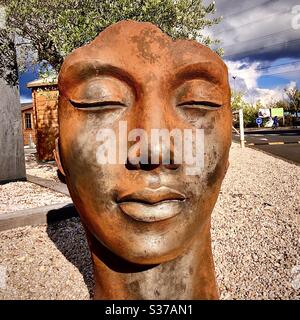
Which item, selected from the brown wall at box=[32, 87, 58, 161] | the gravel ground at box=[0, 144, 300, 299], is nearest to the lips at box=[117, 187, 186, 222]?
the gravel ground at box=[0, 144, 300, 299]

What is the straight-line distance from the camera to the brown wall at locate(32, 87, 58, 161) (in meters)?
13.0

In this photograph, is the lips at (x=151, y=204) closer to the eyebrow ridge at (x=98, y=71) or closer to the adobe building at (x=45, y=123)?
the eyebrow ridge at (x=98, y=71)

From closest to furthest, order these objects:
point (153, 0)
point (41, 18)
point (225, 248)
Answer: point (225, 248)
point (153, 0)
point (41, 18)

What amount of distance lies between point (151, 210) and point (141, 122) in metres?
0.44

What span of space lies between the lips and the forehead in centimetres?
57

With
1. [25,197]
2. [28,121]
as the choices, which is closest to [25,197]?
[25,197]

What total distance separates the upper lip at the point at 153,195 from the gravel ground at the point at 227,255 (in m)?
1.59

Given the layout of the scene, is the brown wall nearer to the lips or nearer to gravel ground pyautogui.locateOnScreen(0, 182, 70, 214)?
gravel ground pyautogui.locateOnScreen(0, 182, 70, 214)

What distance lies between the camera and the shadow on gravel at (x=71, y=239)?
11.5 ft

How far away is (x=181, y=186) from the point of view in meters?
1.72
